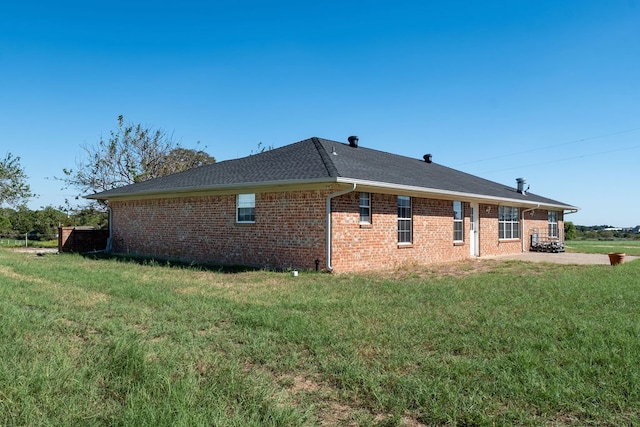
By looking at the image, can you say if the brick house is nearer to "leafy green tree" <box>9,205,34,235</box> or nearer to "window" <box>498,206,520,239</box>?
"window" <box>498,206,520,239</box>

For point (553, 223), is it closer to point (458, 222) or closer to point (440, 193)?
point (458, 222)

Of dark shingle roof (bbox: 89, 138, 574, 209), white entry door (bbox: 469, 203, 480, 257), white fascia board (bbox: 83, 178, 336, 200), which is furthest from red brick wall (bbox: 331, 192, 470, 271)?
white entry door (bbox: 469, 203, 480, 257)

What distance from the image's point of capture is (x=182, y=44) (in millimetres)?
14070

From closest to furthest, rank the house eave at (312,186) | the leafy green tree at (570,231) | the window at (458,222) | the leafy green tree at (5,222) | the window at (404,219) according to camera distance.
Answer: the house eave at (312,186), the window at (404,219), the window at (458,222), the leafy green tree at (5,222), the leafy green tree at (570,231)

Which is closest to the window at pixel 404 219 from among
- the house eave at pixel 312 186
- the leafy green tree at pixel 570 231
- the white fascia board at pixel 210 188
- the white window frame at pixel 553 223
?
the house eave at pixel 312 186

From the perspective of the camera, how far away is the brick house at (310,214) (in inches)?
457

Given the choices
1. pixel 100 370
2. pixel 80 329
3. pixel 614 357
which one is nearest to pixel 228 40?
pixel 80 329

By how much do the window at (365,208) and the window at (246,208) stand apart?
3.42m

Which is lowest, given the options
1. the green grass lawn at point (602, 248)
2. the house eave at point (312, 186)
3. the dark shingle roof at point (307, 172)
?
the green grass lawn at point (602, 248)

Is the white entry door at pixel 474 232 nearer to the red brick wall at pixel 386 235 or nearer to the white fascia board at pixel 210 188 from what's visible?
the red brick wall at pixel 386 235

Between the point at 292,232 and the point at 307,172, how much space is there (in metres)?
1.79

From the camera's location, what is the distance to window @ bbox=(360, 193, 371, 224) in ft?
40.3

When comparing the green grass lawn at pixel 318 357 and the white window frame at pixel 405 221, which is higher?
the white window frame at pixel 405 221

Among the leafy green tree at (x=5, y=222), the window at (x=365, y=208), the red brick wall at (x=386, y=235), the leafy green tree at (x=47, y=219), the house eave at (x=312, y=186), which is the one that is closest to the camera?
the house eave at (x=312, y=186)
